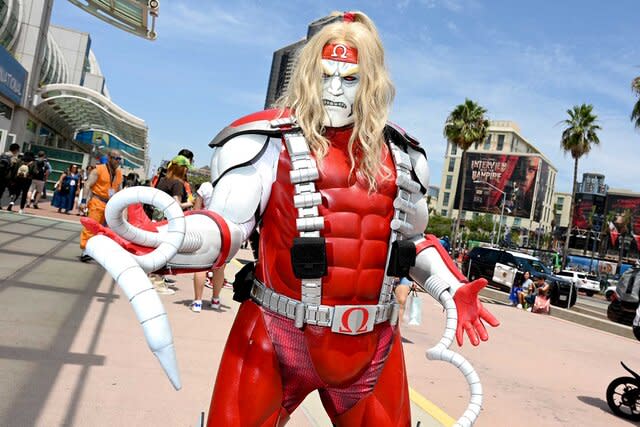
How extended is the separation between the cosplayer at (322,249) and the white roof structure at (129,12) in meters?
10.6

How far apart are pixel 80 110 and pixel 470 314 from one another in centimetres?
2581

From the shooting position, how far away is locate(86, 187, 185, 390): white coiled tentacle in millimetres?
1268

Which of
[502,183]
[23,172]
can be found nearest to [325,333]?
[23,172]

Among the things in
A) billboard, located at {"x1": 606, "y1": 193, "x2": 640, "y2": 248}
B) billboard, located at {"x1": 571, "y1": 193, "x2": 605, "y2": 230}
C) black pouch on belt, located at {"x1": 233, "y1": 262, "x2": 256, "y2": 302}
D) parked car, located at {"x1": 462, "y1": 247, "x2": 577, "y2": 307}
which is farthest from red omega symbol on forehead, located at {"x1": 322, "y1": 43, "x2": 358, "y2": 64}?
billboard, located at {"x1": 571, "y1": 193, "x2": 605, "y2": 230}

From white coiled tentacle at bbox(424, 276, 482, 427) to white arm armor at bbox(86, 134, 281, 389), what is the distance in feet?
2.27

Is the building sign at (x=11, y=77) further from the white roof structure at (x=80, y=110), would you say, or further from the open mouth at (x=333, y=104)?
the open mouth at (x=333, y=104)

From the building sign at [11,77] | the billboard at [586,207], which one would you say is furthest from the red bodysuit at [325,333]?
the billboard at [586,207]

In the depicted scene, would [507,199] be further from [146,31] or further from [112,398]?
[112,398]

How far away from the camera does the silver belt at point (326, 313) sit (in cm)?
163

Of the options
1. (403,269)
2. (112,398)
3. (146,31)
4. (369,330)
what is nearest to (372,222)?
(403,269)

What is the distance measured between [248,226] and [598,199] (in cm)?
9625

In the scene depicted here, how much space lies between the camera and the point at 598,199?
86.8m

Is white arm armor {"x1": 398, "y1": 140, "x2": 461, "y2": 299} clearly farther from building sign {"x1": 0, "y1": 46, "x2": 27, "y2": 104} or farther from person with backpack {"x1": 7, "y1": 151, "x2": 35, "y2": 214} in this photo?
building sign {"x1": 0, "y1": 46, "x2": 27, "y2": 104}

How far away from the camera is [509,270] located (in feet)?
56.7
